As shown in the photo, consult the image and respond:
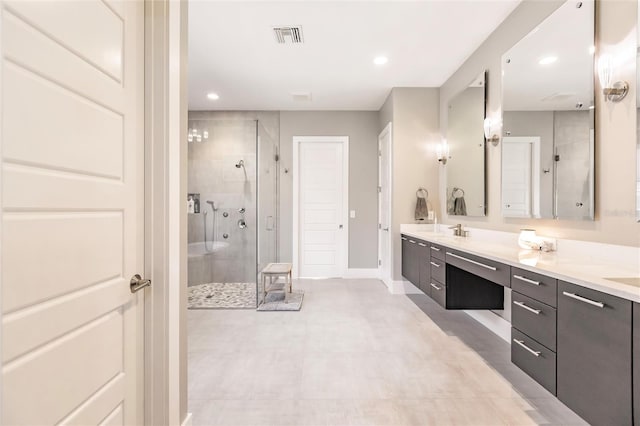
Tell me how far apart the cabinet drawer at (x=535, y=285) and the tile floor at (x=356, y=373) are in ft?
2.30

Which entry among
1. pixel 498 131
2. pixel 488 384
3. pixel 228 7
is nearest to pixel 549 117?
pixel 498 131

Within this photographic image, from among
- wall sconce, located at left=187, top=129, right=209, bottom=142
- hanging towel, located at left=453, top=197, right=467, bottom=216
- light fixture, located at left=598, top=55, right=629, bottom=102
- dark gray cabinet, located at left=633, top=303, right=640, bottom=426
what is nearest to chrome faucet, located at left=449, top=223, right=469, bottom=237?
hanging towel, located at left=453, top=197, right=467, bottom=216

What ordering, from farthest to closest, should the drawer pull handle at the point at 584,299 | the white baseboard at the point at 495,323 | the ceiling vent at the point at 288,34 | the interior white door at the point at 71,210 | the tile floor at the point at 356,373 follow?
the ceiling vent at the point at 288,34 → the white baseboard at the point at 495,323 → the tile floor at the point at 356,373 → the drawer pull handle at the point at 584,299 → the interior white door at the point at 71,210

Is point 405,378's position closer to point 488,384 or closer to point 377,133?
point 488,384

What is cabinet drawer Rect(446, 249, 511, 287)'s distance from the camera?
189cm

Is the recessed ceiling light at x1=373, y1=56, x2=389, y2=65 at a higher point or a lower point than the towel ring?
higher

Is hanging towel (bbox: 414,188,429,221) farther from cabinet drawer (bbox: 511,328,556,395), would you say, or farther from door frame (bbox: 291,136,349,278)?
cabinet drawer (bbox: 511,328,556,395)

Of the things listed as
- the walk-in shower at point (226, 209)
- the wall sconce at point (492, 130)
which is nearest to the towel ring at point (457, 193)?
the wall sconce at point (492, 130)

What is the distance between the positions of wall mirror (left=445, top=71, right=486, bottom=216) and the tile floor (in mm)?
1239

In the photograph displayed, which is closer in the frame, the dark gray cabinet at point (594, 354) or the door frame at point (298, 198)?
the dark gray cabinet at point (594, 354)

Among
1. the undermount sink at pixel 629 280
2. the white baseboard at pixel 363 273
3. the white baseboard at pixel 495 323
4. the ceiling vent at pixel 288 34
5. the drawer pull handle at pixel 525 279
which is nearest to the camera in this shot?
the undermount sink at pixel 629 280

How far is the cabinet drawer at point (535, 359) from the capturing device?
145cm

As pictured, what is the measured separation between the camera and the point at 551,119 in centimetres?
212

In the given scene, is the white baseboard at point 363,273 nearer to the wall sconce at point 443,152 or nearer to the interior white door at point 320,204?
the interior white door at point 320,204
